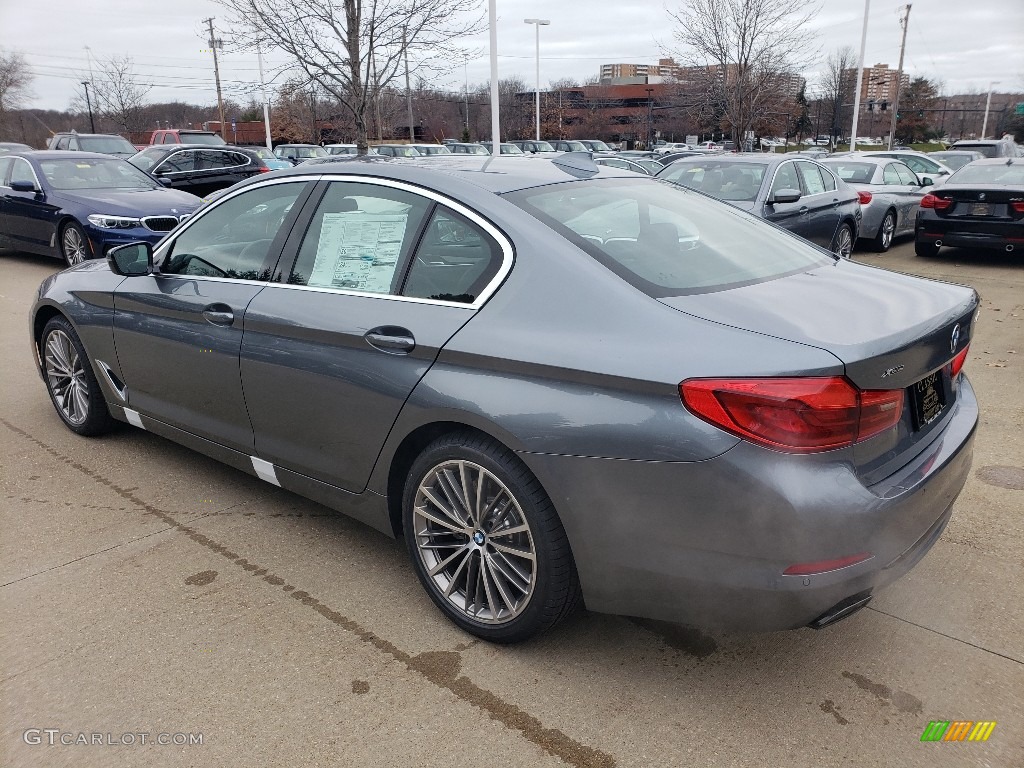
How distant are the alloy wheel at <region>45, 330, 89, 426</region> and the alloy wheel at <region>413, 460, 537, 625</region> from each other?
112 inches

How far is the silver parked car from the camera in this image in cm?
1218

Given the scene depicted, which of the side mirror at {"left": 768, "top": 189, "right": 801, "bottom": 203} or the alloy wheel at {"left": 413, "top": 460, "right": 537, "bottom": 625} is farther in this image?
the side mirror at {"left": 768, "top": 189, "right": 801, "bottom": 203}

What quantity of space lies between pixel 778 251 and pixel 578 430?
4.56ft

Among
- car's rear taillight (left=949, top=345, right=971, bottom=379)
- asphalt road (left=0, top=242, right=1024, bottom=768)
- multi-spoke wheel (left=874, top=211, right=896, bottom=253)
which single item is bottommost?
asphalt road (left=0, top=242, right=1024, bottom=768)

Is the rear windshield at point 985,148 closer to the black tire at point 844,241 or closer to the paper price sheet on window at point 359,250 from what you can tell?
the black tire at point 844,241

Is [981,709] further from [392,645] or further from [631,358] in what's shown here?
[392,645]

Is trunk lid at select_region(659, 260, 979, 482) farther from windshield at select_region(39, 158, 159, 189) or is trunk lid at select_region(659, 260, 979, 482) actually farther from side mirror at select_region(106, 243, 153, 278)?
windshield at select_region(39, 158, 159, 189)

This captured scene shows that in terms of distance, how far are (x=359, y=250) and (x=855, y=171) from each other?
12.1 meters

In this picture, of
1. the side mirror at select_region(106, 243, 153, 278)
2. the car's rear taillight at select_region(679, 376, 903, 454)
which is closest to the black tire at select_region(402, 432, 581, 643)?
the car's rear taillight at select_region(679, 376, 903, 454)

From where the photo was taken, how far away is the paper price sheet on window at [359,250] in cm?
307

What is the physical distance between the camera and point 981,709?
2.44 metres

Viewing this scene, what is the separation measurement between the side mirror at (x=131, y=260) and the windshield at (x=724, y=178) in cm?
650

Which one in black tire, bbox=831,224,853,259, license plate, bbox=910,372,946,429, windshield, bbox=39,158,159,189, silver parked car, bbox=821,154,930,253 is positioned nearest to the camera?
license plate, bbox=910,372,946,429

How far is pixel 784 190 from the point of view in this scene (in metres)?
9.53
